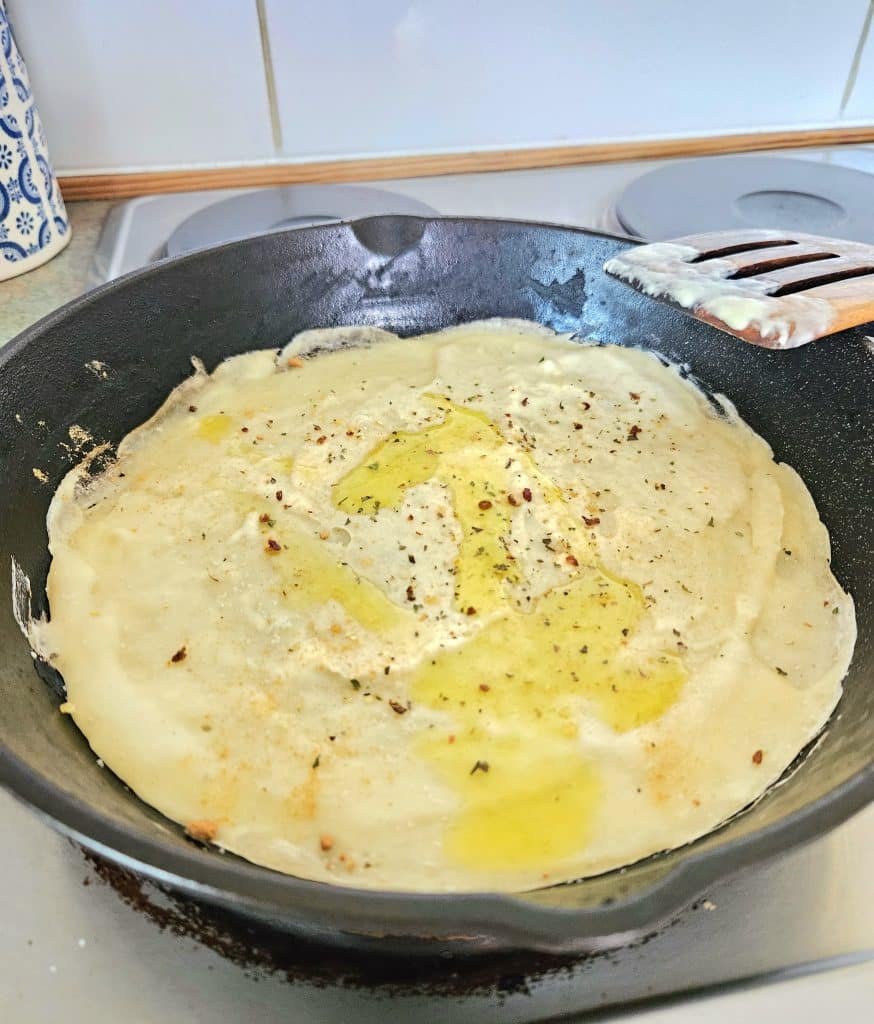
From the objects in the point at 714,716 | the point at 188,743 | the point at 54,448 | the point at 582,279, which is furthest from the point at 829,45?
the point at 188,743

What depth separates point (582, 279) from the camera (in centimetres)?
123

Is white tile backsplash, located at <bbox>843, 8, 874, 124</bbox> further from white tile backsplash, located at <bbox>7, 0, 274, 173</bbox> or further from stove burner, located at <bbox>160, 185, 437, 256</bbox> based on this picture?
white tile backsplash, located at <bbox>7, 0, 274, 173</bbox>

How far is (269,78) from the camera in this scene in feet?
4.87

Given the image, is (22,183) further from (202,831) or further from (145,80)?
(202,831)

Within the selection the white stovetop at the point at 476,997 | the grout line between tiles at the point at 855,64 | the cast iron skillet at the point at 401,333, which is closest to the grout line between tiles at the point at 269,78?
the cast iron skillet at the point at 401,333

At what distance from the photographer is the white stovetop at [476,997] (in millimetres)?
641

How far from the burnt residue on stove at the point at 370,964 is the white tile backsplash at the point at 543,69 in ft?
4.53

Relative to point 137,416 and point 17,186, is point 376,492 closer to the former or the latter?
point 137,416

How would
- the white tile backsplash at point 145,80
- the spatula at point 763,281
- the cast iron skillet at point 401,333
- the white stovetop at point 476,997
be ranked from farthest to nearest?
the white tile backsplash at point 145,80 < the spatula at point 763,281 < the white stovetop at point 476,997 < the cast iron skillet at point 401,333

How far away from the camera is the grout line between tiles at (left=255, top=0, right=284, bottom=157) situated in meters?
1.40

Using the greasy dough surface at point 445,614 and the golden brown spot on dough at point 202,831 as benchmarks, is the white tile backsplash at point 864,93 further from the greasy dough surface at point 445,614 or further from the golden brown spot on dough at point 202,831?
the golden brown spot on dough at point 202,831

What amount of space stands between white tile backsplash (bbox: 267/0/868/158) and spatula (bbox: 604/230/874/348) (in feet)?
2.34

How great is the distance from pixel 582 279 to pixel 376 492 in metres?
0.46

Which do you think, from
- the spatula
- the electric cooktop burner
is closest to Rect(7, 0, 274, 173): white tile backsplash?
the electric cooktop burner
